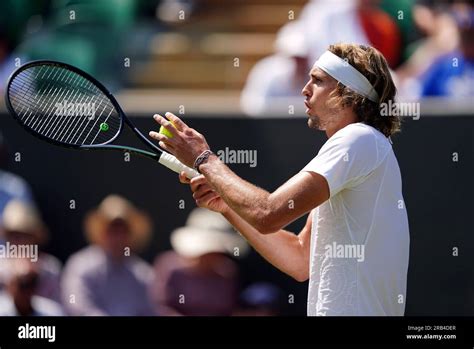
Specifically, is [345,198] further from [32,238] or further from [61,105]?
[32,238]

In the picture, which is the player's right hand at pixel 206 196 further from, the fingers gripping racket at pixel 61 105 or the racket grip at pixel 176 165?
the fingers gripping racket at pixel 61 105

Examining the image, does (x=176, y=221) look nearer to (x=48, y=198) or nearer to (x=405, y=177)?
(x=48, y=198)

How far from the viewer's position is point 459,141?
5520 millimetres

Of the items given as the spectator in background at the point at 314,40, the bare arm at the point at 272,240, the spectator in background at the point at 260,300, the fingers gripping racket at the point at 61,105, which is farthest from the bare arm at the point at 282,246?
the spectator in background at the point at 314,40

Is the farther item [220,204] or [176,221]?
[176,221]

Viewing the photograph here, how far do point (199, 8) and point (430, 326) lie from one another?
190 cm

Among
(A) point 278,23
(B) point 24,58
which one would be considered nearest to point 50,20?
(B) point 24,58

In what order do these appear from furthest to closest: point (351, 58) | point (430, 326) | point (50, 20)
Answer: point (50, 20), point (430, 326), point (351, 58)

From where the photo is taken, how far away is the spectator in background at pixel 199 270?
545 centimetres

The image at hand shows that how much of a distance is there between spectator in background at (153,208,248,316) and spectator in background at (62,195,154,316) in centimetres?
8

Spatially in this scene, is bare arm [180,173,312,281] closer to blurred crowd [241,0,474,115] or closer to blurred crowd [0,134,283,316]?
blurred crowd [0,134,283,316]

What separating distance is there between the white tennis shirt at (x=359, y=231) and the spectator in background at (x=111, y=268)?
6.70 ft

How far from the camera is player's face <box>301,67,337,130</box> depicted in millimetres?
3676

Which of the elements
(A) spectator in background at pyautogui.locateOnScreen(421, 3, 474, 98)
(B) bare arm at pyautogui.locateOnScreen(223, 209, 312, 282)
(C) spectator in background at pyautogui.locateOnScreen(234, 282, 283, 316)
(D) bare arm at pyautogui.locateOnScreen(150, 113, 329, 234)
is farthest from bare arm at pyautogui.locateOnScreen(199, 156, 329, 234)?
(A) spectator in background at pyautogui.locateOnScreen(421, 3, 474, 98)
